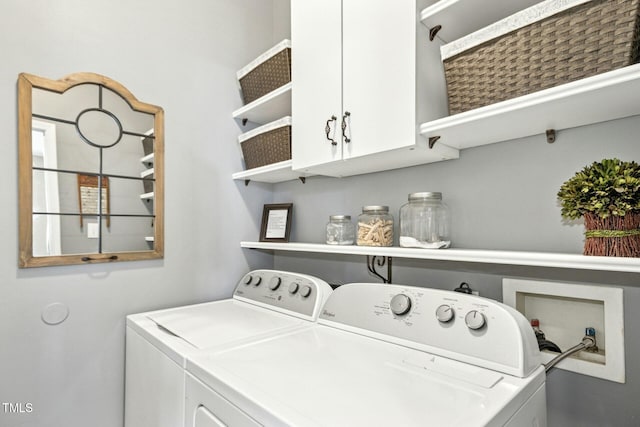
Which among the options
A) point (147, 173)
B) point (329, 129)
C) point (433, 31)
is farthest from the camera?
point (147, 173)

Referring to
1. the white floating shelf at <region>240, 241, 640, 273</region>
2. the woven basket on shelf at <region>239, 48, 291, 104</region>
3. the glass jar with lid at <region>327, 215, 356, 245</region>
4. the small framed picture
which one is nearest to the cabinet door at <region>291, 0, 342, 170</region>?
the woven basket on shelf at <region>239, 48, 291, 104</region>

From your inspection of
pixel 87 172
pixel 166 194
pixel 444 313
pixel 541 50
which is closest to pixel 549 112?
pixel 541 50

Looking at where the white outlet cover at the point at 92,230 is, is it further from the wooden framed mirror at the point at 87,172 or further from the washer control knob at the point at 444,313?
the washer control knob at the point at 444,313

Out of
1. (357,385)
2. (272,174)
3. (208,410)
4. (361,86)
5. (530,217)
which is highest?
(361,86)

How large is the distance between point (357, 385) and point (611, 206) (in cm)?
75

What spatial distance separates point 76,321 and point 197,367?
2.66ft

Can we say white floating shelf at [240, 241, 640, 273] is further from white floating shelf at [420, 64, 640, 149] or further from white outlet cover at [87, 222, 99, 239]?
white outlet cover at [87, 222, 99, 239]

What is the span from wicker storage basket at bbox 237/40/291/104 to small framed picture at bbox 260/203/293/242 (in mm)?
632

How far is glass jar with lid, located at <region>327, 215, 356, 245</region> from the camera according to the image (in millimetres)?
1543

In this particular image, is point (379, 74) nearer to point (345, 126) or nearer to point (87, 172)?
point (345, 126)

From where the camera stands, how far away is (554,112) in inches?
37.4

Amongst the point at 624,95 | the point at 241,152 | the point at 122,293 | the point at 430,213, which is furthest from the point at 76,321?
the point at 624,95

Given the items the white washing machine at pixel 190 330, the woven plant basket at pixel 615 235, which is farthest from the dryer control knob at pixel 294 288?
the woven plant basket at pixel 615 235

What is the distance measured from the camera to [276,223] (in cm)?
201
